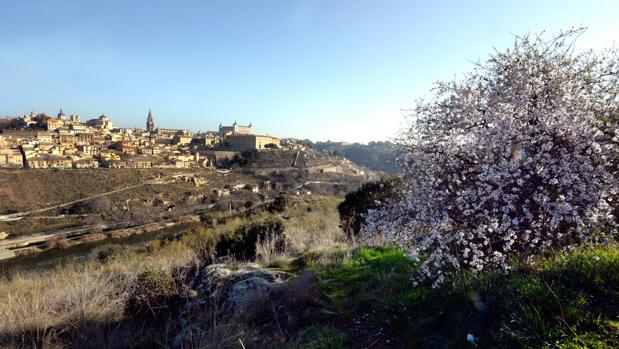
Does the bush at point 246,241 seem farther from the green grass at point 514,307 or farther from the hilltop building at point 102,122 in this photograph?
the hilltop building at point 102,122

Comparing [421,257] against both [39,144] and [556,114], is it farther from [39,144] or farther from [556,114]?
[39,144]

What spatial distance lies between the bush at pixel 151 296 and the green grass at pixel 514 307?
255 centimetres

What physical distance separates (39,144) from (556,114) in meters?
85.2

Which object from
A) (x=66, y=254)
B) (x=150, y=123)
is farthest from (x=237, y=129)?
(x=66, y=254)

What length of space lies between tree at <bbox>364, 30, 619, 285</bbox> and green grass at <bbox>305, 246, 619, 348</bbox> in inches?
7.4

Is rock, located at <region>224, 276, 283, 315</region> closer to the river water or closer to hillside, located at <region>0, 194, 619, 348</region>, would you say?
hillside, located at <region>0, 194, 619, 348</region>

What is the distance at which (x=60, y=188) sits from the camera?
50312 millimetres

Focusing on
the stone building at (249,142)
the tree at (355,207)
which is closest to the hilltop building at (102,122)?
the stone building at (249,142)

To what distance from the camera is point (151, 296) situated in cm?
558

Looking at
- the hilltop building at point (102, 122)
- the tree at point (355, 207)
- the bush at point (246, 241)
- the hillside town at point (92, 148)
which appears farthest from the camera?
the hilltop building at point (102, 122)

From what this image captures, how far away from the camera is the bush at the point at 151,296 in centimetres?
553

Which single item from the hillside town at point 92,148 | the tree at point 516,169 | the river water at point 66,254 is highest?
the tree at point 516,169

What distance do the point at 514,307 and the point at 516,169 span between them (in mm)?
1164

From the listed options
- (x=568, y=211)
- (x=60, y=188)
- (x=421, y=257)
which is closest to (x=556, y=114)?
(x=568, y=211)
